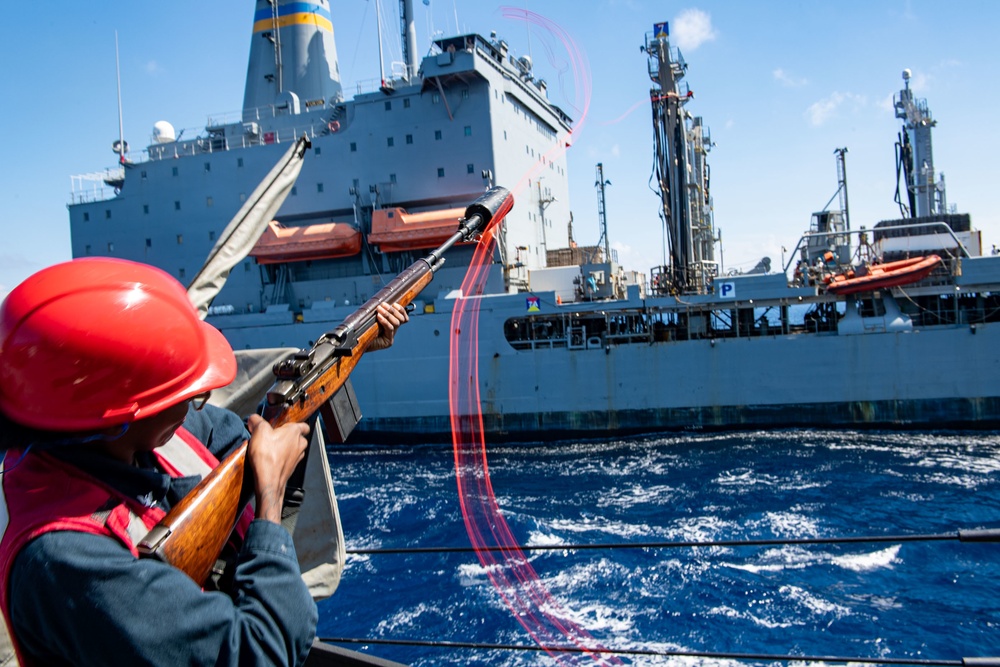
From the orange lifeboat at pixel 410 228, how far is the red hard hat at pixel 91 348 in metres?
13.4

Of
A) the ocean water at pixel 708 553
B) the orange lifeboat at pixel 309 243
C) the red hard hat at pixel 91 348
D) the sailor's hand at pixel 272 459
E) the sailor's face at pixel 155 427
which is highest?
the orange lifeboat at pixel 309 243

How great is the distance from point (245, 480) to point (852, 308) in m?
14.5

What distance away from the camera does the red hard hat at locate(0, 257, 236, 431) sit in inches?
38.8

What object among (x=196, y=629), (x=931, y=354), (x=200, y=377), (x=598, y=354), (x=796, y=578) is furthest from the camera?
(x=598, y=354)

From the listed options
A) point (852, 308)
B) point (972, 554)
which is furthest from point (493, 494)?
point (852, 308)

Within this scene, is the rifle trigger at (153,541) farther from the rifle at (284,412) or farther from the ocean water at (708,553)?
the ocean water at (708,553)

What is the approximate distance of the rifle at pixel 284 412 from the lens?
3.42 feet

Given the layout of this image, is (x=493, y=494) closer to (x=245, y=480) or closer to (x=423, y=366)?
(x=423, y=366)

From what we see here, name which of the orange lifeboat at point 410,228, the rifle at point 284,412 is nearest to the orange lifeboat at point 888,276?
the orange lifeboat at point 410,228

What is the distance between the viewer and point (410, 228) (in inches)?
580

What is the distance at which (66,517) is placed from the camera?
93 cm

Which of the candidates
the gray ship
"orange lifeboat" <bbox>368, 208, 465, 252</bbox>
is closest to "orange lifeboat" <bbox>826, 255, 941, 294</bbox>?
the gray ship

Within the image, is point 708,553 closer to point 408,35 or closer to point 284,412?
point 284,412

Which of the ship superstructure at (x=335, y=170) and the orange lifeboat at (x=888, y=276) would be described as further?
the ship superstructure at (x=335, y=170)
